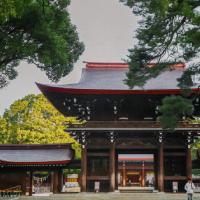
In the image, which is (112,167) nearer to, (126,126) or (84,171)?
(84,171)

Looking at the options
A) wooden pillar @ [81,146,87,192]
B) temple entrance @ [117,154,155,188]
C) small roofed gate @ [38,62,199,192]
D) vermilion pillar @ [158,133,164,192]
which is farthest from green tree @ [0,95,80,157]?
vermilion pillar @ [158,133,164,192]

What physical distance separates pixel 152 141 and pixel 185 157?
2.32 meters

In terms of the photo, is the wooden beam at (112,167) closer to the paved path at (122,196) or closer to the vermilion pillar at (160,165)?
the paved path at (122,196)

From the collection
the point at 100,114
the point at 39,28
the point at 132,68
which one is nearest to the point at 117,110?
the point at 100,114

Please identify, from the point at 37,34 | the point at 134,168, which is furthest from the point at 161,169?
the point at 134,168

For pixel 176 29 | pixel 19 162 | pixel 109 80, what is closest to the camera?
pixel 176 29

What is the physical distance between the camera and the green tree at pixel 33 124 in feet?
143

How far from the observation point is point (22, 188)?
28.8 meters

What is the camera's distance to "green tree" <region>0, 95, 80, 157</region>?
4372 cm

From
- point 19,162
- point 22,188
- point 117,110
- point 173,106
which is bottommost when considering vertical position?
point 22,188

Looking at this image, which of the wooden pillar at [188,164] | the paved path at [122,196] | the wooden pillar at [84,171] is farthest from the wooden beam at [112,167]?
the wooden pillar at [188,164]

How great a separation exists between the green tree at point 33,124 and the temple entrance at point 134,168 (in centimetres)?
546

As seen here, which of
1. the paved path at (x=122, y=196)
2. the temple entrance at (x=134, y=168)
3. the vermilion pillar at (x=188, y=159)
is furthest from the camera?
the temple entrance at (x=134, y=168)

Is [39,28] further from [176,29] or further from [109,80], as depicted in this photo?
[109,80]
